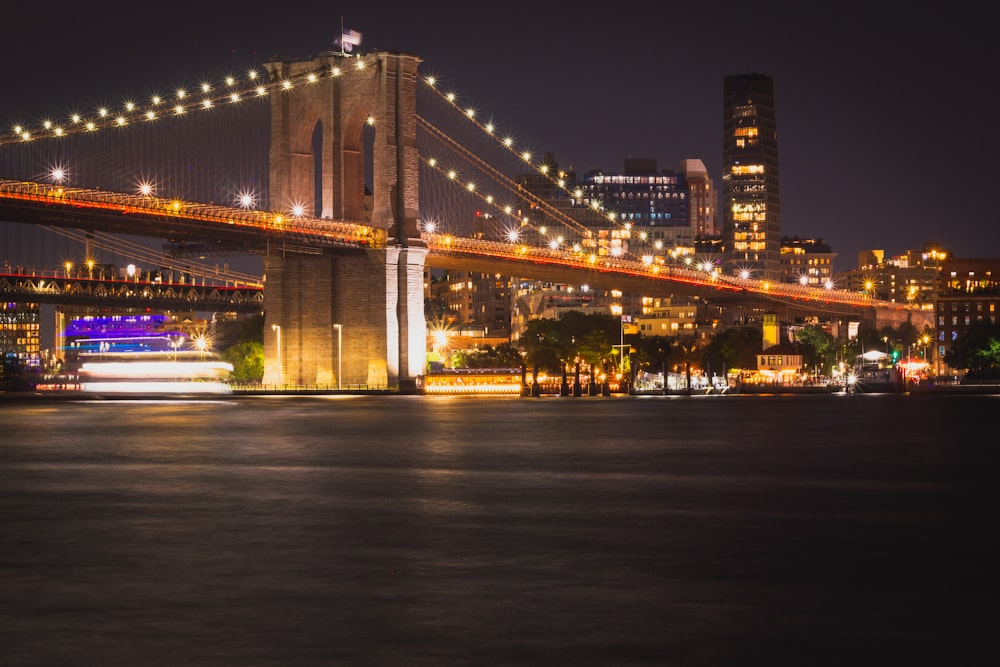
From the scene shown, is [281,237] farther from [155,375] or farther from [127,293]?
[127,293]

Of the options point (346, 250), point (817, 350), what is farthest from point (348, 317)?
point (817, 350)

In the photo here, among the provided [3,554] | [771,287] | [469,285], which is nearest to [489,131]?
[771,287]

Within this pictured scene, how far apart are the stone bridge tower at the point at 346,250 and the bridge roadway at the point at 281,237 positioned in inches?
75.9

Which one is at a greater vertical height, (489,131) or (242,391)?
(489,131)

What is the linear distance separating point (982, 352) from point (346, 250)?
57.5 m

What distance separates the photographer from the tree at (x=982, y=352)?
113 metres

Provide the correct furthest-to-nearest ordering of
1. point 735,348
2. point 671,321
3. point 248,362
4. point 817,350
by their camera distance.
A: point 671,321 → point 817,350 → point 735,348 → point 248,362

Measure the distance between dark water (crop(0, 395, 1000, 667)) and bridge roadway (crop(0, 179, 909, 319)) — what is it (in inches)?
1069

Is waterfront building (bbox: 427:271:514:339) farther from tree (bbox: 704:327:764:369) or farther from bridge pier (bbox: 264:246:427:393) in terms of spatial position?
bridge pier (bbox: 264:246:427:393)

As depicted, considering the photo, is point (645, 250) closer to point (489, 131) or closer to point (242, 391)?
point (489, 131)

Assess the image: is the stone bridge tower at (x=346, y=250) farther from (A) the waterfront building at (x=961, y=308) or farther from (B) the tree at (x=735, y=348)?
(A) the waterfront building at (x=961, y=308)

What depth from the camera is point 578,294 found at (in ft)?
586

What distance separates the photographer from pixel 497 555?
16812 millimetres

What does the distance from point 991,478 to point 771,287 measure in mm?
101902
